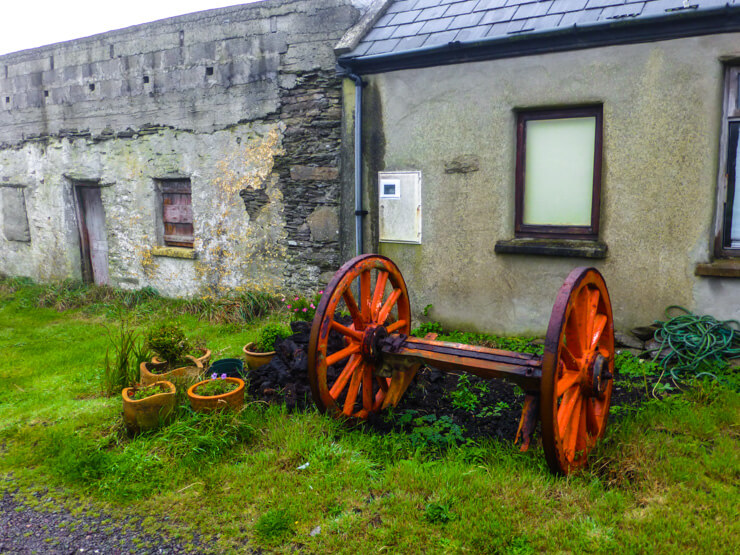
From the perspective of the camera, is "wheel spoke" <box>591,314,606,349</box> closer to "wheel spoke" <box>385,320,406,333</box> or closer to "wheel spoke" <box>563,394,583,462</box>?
"wheel spoke" <box>563,394,583,462</box>

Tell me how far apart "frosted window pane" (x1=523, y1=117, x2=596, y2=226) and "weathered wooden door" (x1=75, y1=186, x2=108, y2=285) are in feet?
25.0

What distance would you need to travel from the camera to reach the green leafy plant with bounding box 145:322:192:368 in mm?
4891

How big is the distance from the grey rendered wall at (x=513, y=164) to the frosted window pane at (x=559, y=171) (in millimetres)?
207

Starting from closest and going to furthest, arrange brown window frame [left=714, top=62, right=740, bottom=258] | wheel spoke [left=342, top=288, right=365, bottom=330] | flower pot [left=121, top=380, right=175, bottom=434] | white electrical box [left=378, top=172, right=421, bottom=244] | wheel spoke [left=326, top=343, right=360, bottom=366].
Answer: wheel spoke [left=326, top=343, right=360, bottom=366], wheel spoke [left=342, top=288, right=365, bottom=330], flower pot [left=121, top=380, right=175, bottom=434], brown window frame [left=714, top=62, right=740, bottom=258], white electrical box [left=378, top=172, right=421, bottom=244]

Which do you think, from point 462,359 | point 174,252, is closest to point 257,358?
point 462,359

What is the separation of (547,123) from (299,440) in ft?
13.4

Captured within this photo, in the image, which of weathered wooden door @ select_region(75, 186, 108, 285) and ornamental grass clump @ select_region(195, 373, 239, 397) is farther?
weathered wooden door @ select_region(75, 186, 108, 285)

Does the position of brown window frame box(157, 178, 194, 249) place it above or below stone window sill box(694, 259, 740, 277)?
above

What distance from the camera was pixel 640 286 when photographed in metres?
5.29

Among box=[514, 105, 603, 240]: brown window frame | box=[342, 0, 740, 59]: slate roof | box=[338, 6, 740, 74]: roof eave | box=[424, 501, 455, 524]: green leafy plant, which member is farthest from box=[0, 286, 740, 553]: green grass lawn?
box=[342, 0, 740, 59]: slate roof

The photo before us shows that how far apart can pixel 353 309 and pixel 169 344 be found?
2017 millimetres

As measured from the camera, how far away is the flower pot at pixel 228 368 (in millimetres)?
4902

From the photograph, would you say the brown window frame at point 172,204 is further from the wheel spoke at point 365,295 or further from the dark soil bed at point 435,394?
the wheel spoke at point 365,295

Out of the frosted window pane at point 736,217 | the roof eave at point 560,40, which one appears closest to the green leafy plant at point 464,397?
the frosted window pane at point 736,217
